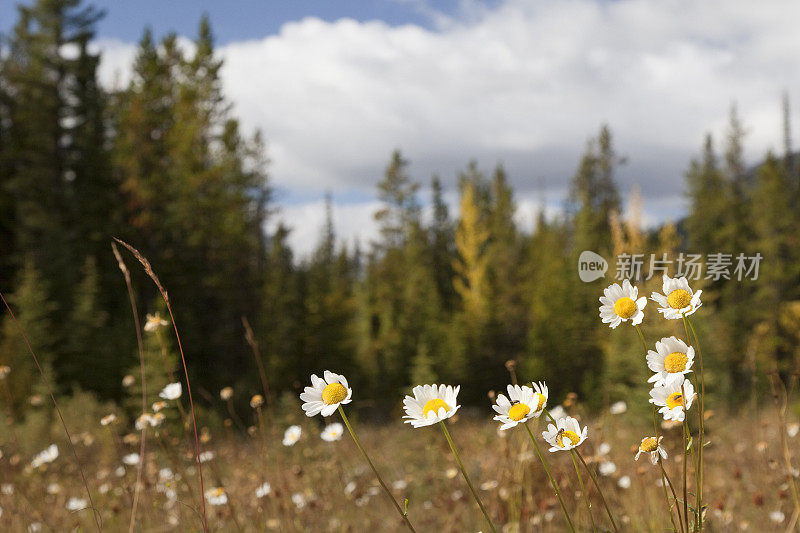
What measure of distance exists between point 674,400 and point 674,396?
0.07 ft

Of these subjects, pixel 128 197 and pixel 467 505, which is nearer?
pixel 467 505

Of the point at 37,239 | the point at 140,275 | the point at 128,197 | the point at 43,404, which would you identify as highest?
the point at 128,197

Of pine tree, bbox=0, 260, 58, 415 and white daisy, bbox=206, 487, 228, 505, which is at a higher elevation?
white daisy, bbox=206, 487, 228, 505

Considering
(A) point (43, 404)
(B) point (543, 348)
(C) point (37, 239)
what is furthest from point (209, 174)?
(B) point (543, 348)

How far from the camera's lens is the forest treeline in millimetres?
15578

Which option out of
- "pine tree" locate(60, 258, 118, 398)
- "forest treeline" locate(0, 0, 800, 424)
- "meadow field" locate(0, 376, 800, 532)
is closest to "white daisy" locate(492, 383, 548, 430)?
"meadow field" locate(0, 376, 800, 532)

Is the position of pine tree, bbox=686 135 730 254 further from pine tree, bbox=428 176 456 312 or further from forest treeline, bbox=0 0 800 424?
pine tree, bbox=428 176 456 312

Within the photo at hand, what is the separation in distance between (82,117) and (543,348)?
63.2ft

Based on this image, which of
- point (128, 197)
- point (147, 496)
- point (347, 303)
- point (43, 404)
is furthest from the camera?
point (347, 303)

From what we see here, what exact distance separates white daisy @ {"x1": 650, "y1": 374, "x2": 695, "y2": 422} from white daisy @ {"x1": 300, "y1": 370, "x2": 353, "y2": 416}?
652 mm

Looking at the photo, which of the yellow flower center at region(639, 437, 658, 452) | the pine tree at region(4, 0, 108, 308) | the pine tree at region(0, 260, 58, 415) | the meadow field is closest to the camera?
the yellow flower center at region(639, 437, 658, 452)

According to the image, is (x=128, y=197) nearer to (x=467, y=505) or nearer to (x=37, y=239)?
(x=37, y=239)

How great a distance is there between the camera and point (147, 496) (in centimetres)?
329

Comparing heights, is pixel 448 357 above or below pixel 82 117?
below
